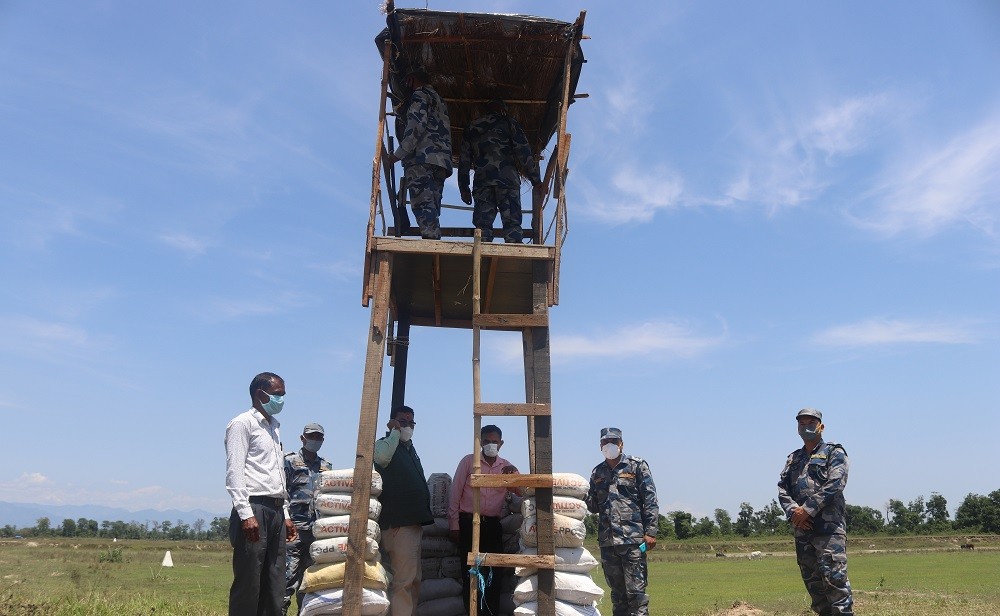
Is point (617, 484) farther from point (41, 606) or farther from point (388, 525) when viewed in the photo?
point (41, 606)

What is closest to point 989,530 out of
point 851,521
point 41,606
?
point 851,521

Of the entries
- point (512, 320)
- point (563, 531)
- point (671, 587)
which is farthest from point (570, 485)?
point (671, 587)

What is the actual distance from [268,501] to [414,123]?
137 inches

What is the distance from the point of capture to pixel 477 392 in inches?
241

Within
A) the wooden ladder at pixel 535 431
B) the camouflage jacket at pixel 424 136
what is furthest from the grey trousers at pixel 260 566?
the camouflage jacket at pixel 424 136

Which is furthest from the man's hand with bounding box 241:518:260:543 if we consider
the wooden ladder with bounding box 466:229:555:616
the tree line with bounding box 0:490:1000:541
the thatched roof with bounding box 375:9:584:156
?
the tree line with bounding box 0:490:1000:541

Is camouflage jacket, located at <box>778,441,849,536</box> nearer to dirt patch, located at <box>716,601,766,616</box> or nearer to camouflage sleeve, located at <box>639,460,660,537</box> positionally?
camouflage sleeve, located at <box>639,460,660,537</box>

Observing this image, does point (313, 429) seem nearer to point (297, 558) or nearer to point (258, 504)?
point (297, 558)

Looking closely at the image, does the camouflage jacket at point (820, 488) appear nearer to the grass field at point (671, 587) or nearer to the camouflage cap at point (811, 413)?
the camouflage cap at point (811, 413)

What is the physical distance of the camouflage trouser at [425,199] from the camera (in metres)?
6.82

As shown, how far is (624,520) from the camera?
7.19 m

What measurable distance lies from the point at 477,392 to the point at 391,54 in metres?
3.22

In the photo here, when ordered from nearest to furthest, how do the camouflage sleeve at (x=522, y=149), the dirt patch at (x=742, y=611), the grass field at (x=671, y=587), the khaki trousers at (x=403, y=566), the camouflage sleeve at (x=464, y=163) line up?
1. the khaki trousers at (x=403, y=566)
2. the camouflage sleeve at (x=522, y=149)
3. the camouflage sleeve at (x=464, y=163)
4. the grass field at (x=671, y=587)
5. the dirt patch at (x=742, y=611)

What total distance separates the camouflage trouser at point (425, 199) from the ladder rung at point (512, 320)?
0.93 meters
